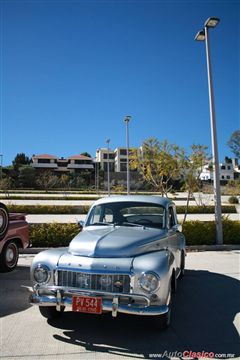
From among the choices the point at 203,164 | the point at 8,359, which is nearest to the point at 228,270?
the point at 8,359

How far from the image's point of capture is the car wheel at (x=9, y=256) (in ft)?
23.8

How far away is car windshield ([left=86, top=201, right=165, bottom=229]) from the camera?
18.4ft

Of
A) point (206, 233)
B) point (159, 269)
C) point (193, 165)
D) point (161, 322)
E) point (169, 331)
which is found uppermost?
point (193, 165)

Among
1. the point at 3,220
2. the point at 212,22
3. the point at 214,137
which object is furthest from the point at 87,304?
the point at 212,22

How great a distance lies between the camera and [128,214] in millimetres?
5695

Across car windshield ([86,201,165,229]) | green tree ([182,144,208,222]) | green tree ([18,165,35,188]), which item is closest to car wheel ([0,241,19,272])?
car windshield ([86,201,165,229])

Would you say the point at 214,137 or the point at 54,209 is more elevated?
the point at 214,137

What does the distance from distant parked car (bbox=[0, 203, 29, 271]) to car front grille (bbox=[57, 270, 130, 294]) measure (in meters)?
3.17

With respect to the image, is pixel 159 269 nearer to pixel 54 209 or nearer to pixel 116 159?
pixel 54 209

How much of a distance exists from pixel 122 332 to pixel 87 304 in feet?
2.36

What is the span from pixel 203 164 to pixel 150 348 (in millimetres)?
10768

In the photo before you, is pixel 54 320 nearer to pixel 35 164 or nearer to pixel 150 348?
pixel 150 348

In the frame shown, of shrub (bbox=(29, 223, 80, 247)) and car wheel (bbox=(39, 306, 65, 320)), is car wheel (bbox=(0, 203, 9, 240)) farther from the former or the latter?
shrub (bbox=(29, 223, 80, 247))

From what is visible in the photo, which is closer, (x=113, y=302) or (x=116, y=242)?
(x=113, y=302)
